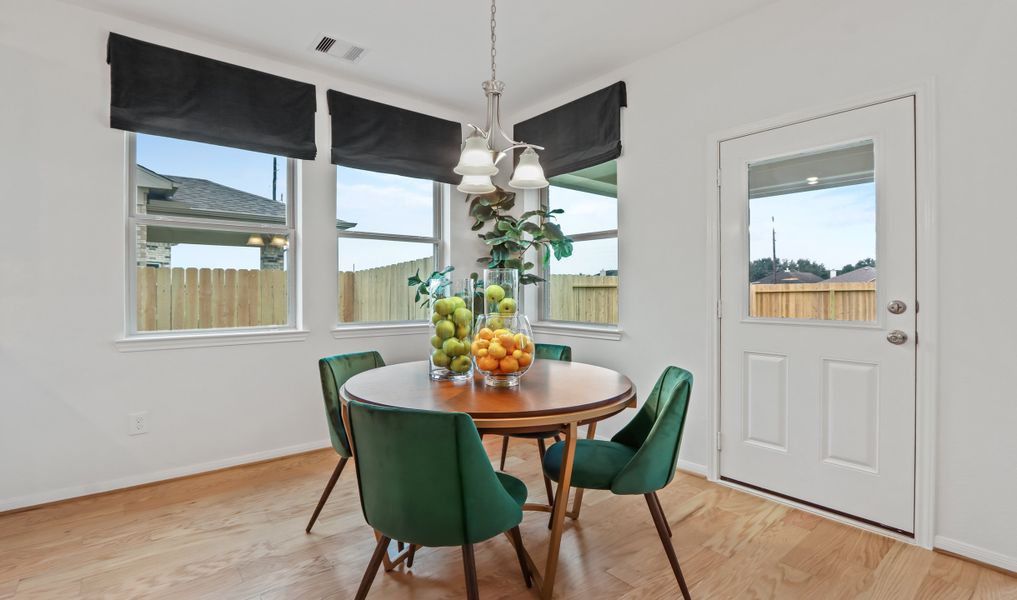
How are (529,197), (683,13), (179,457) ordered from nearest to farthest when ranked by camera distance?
1. (683,13)
2. (179,457)
3. (529,197)

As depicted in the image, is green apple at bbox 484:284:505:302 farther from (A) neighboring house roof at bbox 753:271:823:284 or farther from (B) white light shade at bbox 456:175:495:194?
(A) neighboring house roof at bbox 753:271:823:284

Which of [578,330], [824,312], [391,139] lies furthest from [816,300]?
[391,139]

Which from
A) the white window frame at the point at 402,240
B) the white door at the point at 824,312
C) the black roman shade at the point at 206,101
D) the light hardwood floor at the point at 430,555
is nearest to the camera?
the light hardwood floor at the point at 430,555

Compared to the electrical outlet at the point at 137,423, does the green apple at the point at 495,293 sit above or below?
above

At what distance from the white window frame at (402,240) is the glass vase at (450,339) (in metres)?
1.76

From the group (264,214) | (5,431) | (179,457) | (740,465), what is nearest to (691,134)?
(740,465)

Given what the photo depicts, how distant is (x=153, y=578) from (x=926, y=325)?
11.0ft

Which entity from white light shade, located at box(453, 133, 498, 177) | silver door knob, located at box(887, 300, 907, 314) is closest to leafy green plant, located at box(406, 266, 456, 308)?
white light shade, located at box(453, 133, 498, 177)

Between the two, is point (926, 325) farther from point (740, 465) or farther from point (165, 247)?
point (165, 247)

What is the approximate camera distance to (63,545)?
216cm

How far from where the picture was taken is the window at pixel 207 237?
292 cm

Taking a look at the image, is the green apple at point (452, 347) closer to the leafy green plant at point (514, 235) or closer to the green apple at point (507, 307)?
the green apple at point (507, 307)

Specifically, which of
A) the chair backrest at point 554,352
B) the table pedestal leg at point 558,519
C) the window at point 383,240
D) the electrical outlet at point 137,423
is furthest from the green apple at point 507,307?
the electrical outlet at point 137,423

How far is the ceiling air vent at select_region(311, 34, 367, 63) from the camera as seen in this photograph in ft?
9.78
